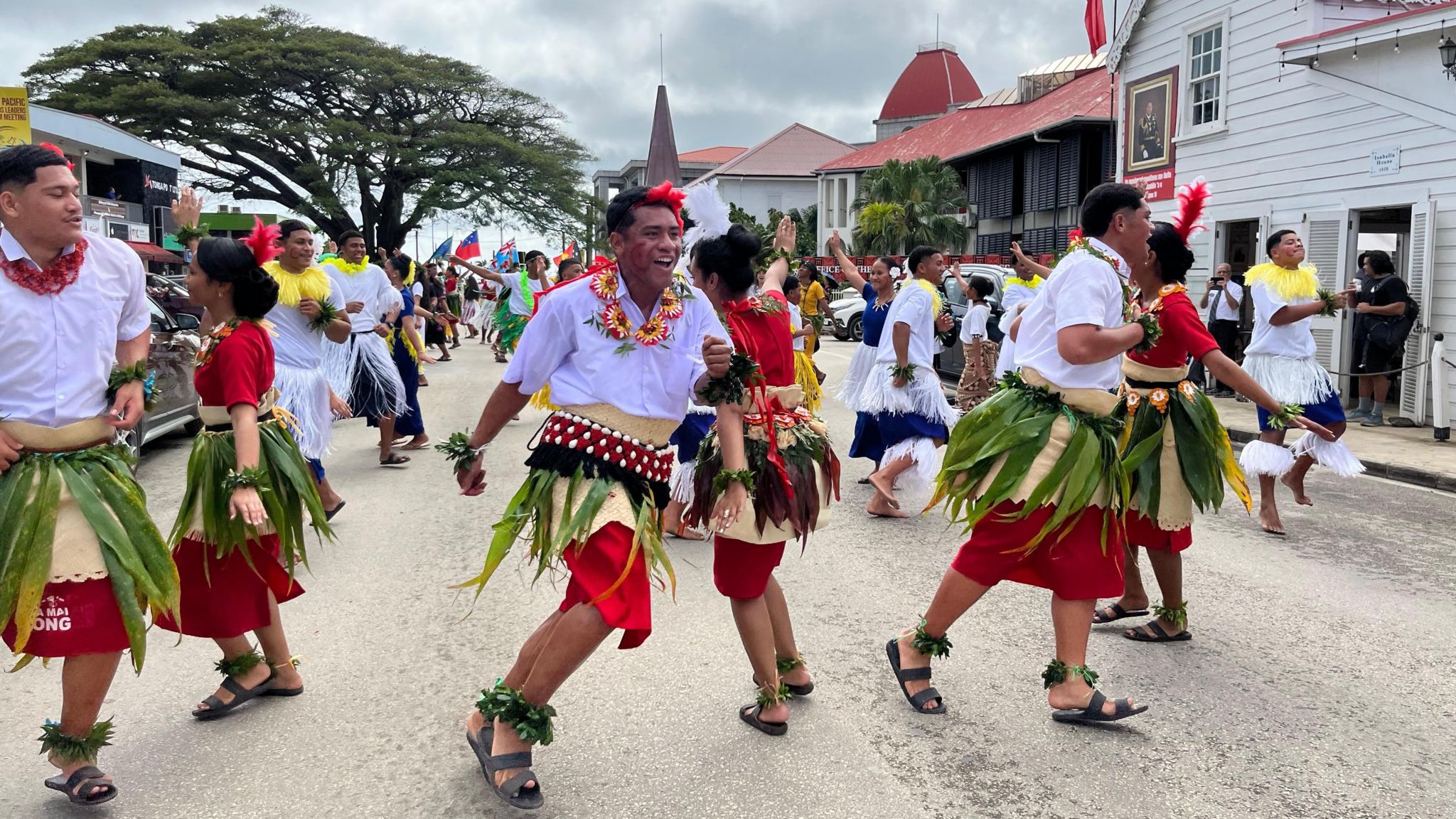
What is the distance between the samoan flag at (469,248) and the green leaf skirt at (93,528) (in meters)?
10.4

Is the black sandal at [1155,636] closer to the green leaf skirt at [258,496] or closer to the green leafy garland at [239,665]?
the green leaf skirt at [258,496]

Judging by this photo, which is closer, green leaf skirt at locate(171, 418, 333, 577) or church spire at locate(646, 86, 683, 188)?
green leaf skirt at locate(171, 418, 333, 577)

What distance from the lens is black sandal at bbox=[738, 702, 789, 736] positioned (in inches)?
154

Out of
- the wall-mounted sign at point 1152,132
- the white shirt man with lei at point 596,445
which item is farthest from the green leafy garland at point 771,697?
the wall-mounted sign at point 1152,132

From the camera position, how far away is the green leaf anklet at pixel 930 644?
13.7 ft

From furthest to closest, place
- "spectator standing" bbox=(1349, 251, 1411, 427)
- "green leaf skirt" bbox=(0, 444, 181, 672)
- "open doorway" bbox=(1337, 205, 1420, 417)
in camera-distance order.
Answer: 1. "open doorway" bbox=(1337, 205, 1420, 417)
2. "spectator standing" bbox=(1349, 251, 1411, 427)
3. "green leaf skirt" bbox=(0, 444, 181, 672)

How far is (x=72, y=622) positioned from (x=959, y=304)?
47.4 ft

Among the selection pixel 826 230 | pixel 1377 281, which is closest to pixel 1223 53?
pixel 1377 281

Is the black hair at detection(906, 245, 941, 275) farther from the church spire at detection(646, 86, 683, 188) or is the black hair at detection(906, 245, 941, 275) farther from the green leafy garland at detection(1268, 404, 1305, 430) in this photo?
the green leafy garland at detection(1268, 404, 1305, 430)

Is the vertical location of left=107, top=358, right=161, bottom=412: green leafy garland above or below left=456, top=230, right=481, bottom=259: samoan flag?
below

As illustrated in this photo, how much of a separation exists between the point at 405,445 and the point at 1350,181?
37.7 feet

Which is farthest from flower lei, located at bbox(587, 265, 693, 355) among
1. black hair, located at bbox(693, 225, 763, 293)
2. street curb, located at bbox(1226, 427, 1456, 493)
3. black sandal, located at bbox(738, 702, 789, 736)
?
street curb, located at bbox(1226, 427, 1456, 493)

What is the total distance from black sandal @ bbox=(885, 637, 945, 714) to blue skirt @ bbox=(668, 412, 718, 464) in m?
2.82

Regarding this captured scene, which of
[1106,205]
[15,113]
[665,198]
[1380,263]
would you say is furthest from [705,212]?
[15,113]
